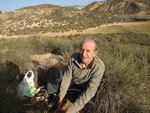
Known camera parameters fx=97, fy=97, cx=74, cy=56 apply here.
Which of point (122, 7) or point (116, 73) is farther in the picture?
point (122, 7)

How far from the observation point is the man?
1.60m

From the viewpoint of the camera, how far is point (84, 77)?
1872 mm

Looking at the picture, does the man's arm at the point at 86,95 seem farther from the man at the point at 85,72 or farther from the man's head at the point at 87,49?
the man's head at the point at 87,49

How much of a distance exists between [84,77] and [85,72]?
13cm

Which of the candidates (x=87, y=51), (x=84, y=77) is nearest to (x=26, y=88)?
(x=84, y=77)

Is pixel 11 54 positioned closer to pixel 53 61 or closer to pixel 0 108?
pixel 53 61

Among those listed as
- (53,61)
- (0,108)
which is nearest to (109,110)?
(0,108)

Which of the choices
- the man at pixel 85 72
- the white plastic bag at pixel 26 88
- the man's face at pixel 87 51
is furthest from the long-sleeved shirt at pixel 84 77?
the white plastic bag at pixel 26 88

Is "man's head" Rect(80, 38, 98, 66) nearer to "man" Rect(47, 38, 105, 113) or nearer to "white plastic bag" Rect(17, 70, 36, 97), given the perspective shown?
"man" Rect(47, 38, 105, 113)

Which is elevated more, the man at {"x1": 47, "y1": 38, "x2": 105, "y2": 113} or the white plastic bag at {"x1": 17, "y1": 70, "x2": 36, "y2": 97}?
the man at {"x1": 47, "y1": 38, "x2": 105, "y2": 113}

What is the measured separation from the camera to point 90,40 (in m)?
1.67

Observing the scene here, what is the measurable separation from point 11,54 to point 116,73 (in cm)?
342

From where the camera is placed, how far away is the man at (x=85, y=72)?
1.60 metres

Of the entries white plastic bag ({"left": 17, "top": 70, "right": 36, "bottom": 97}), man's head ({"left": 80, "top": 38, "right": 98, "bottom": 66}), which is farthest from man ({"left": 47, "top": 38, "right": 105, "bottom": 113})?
white plastic bag ({"left": 17, "top": 70, "right": 36, "bottom": 97})
